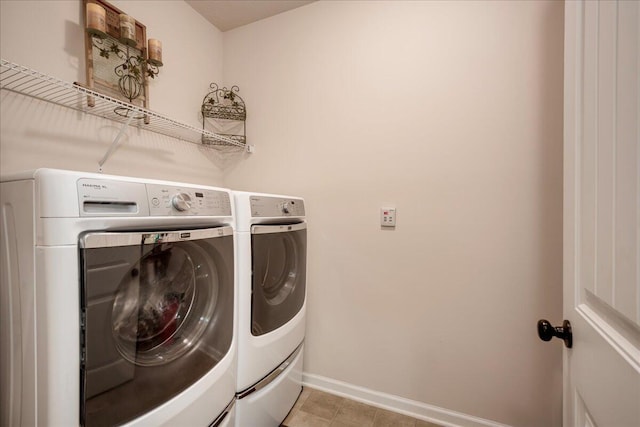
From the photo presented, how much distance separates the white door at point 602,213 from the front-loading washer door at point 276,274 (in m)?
1.03

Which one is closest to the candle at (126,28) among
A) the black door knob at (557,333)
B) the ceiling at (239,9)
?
the ceiling at (239,9)

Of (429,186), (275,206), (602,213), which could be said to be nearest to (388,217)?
(429,186)

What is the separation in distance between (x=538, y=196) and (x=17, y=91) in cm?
230

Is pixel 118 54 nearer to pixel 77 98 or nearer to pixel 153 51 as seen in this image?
pixel 153 51

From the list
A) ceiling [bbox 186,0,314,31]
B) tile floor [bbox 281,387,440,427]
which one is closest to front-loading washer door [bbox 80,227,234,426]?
tile floor [bbox 281,387,440,427]

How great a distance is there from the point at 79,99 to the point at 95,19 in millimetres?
358

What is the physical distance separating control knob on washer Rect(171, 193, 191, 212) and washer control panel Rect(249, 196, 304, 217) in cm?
32

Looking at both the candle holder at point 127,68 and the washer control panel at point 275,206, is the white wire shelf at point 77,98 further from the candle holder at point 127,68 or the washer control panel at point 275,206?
the washer control panel at point 275,206

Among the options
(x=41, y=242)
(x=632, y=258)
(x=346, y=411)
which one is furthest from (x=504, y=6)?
(x=346, y=411)

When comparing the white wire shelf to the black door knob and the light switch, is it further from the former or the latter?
the black door knob

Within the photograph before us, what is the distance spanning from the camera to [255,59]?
6.44ft

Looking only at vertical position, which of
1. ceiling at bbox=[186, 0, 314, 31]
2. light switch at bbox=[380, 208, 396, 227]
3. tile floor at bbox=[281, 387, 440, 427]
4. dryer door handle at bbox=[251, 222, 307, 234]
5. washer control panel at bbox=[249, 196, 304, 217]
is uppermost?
ceiling at bbox=[186, 0, 314, 31]

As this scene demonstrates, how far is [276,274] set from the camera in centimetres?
138

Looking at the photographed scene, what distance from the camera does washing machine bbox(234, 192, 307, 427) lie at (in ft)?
3.68
